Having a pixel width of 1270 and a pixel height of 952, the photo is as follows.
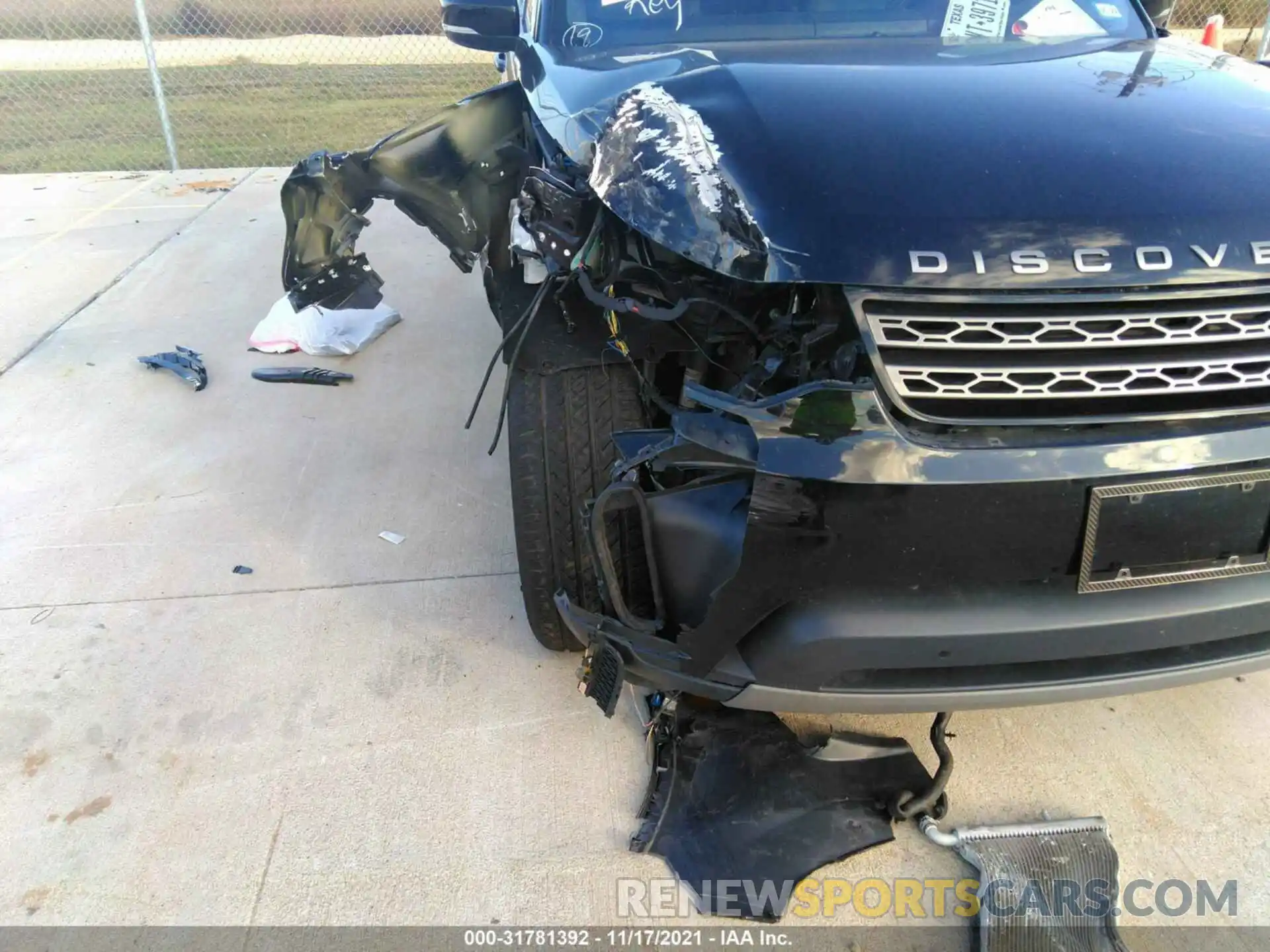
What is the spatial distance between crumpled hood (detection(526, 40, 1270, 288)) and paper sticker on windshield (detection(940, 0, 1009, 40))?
52 centimetres

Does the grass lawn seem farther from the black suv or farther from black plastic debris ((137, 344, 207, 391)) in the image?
the black suv

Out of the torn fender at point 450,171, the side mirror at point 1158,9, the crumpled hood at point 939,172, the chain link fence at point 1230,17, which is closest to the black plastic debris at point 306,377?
the torn fender at point 450,171

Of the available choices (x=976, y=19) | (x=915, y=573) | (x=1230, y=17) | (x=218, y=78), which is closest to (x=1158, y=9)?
(x=976, y=19)

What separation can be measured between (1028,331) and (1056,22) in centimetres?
162

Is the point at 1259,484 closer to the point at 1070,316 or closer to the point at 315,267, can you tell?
the point at 1070,316

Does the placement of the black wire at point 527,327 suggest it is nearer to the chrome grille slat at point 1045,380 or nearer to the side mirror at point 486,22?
the chrome grille slat at point 1045,380

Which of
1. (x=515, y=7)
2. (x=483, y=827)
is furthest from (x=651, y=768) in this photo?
(x=515, y=7)

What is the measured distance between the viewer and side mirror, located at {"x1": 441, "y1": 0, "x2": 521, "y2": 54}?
3211mm

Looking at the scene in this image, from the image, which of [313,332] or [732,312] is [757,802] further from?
[313,332]

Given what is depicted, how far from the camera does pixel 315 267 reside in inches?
137

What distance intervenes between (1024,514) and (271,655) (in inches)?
80.8

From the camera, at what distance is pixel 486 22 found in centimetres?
Answer: 322

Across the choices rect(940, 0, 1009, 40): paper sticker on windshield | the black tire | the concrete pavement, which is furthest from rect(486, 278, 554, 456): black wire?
rect(940, 0, 1009, 40): paper sticker on windshield

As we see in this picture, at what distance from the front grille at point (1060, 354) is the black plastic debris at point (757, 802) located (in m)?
0.97
